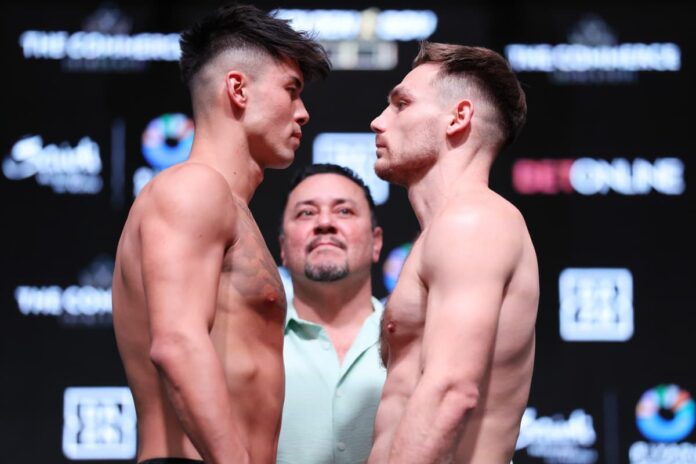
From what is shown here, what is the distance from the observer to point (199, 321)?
7.28ft

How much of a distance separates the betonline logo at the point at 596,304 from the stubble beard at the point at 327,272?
85 cm

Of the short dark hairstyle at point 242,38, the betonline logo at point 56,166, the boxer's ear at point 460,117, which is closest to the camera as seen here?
the boxer's ear at point 460,117

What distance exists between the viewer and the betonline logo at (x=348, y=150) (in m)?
3.85

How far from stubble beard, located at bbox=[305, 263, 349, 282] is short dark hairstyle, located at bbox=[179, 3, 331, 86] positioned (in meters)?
0.78

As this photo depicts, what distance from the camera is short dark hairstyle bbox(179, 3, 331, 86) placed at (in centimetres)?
262

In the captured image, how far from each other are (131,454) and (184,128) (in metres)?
1.04

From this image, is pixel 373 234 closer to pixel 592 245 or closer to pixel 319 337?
pixel 319 337

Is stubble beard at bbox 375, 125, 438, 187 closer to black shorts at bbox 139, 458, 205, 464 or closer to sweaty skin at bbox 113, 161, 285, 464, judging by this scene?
sweaty skin at bbox 113, 161, 285, 464

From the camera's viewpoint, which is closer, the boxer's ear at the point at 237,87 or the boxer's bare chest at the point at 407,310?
the boxer's bare chest at the point at 407,310

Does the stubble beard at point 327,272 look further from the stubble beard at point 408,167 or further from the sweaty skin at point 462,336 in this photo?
the sweaty skin at point 462,336

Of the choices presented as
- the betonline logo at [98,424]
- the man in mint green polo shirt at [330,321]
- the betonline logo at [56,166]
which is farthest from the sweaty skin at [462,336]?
the betonline logo at [56,166]

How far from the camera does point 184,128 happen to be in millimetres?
3873

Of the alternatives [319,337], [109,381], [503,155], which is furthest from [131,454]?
[503,155]

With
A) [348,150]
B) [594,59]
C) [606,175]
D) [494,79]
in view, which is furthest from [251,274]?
[594,59]
